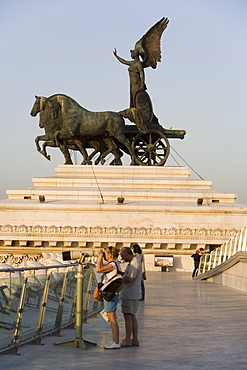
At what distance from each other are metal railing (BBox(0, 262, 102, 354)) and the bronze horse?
2856 centimetres

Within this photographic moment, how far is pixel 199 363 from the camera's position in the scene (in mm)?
7812

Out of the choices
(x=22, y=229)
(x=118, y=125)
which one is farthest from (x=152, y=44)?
(x=22, y=229)

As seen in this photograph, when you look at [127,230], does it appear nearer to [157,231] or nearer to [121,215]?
[157,231]

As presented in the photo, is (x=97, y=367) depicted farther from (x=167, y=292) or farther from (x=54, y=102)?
(x=54, y=102)

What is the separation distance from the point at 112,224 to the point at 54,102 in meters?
9.90

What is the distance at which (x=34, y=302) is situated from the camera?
905 centimetres

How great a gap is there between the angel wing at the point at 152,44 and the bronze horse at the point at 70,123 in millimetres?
5166

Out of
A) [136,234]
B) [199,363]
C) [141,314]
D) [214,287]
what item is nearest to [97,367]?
[199,363]

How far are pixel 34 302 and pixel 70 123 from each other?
30.9 metres

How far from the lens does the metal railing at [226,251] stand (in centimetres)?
2136

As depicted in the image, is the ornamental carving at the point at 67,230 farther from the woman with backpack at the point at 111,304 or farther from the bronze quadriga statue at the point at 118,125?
the woman with backpack at the point at 111,304

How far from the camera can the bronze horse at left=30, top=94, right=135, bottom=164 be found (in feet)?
130

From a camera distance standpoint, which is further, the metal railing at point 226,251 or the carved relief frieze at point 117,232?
the carved relief frieze at point 117,232

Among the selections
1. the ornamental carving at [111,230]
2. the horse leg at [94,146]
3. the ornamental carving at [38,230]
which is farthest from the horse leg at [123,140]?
the ornamental carving at [38,230]
